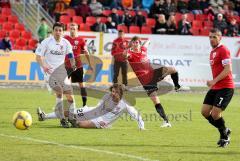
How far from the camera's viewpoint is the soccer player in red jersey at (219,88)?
13.0m

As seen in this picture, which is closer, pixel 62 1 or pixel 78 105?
pixel 78 105

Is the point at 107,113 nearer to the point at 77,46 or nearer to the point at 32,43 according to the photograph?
the point at 77,46

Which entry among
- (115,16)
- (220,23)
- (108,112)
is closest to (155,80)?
(108,112)

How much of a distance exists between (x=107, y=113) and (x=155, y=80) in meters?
2.27

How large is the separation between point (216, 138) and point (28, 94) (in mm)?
11348

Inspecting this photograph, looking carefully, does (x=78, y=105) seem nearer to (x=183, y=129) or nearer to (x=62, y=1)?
(x=183, y=129)

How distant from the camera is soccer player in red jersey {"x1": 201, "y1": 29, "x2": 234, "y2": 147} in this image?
42.5ft

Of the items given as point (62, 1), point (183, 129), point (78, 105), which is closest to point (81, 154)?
point (183, 129)

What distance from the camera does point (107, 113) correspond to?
1584 centimetres

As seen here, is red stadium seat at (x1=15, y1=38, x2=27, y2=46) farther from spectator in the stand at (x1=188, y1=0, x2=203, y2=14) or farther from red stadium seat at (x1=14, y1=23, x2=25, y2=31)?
spectator in the stand at (x1=188, y1=0, x2=203, y2=14)

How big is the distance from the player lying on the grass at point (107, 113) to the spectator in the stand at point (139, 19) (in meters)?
17.7

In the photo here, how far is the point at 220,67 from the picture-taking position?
13.1 m

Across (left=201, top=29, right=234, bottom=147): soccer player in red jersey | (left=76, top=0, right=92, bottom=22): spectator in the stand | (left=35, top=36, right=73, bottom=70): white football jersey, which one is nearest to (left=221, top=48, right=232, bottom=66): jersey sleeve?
(left=201, top=29, right=234, bottom=147): soccer player in red jersey

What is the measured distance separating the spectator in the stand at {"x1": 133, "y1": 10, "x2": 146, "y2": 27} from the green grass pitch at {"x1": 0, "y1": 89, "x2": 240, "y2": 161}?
44.6 ft
